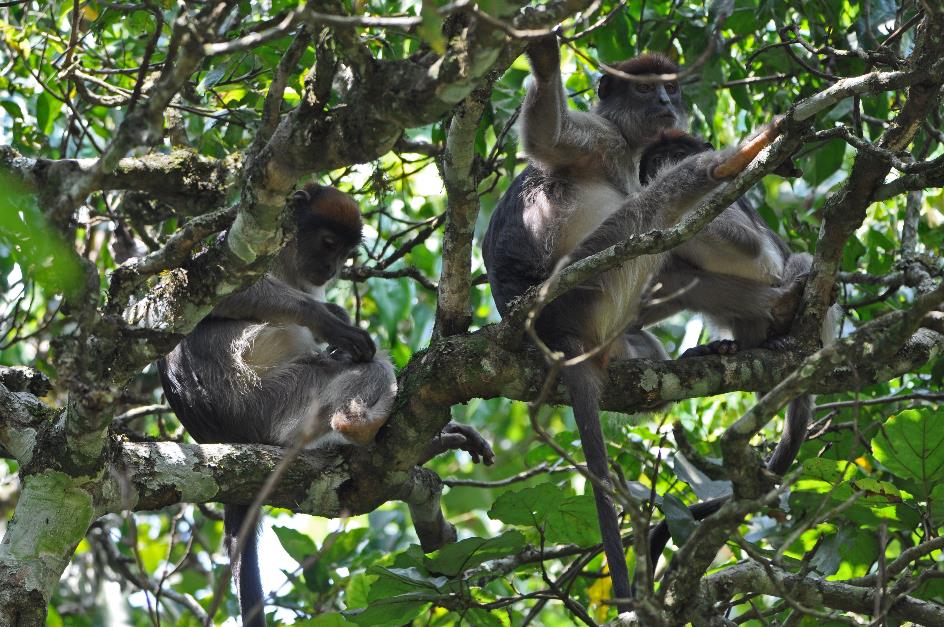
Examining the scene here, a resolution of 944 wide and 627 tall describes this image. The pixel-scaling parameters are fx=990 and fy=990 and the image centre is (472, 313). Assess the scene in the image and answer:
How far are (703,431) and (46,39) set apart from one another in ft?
13.6

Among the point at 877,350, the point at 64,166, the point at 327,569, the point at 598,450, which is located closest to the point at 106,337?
the point at 64,166

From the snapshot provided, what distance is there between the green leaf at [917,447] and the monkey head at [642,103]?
2.38 meters

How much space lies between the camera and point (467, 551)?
363cm

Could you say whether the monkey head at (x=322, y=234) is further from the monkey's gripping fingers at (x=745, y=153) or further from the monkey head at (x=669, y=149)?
the monkey's gripping fingers at (x=745, y=153)

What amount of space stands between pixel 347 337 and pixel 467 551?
5.06 feet

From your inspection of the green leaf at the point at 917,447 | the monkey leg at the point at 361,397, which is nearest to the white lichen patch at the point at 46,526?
the monkey leg at the point at 361,397

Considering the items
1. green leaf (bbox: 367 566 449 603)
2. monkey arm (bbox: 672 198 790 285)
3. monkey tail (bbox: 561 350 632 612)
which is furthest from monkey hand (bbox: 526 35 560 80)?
green leaf (bbox: 367 566 449 603)

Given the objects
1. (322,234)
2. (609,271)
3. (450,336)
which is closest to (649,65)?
(609,271)

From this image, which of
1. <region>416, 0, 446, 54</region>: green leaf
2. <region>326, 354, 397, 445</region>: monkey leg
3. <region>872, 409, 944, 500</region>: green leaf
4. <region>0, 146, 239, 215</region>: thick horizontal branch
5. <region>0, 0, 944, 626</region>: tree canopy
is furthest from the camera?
<region>0, 146, 239, 215</region>: thick horizontal branch

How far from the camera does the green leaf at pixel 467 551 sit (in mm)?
3604

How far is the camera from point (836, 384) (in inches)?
160

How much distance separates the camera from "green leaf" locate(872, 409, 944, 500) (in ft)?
11.4

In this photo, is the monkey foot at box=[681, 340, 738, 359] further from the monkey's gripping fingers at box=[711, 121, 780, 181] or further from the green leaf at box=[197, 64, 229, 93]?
the green leaf at box=[197, 64, 229, 93]

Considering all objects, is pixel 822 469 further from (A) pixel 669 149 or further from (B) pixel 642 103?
(B) pixel 642 103
